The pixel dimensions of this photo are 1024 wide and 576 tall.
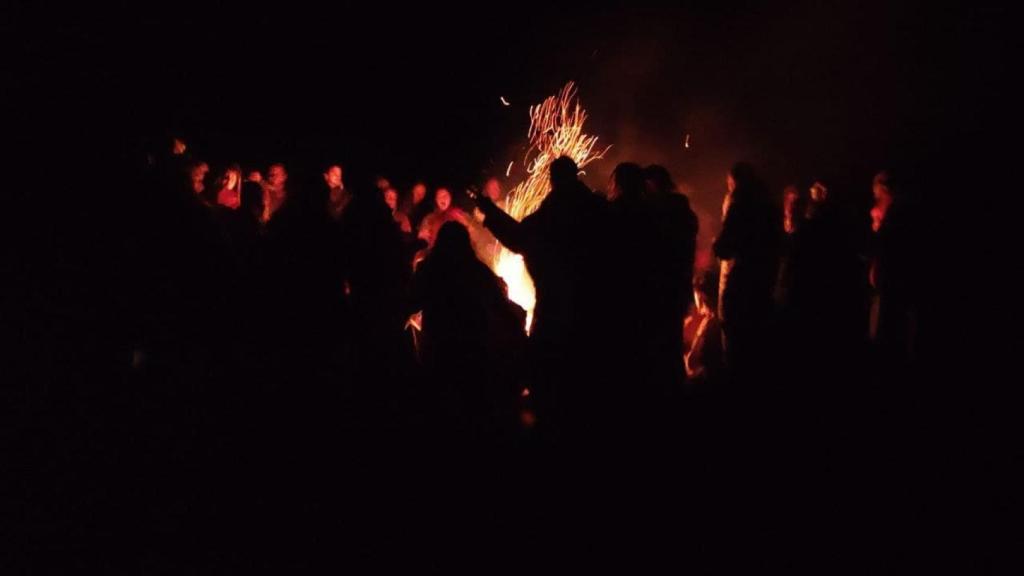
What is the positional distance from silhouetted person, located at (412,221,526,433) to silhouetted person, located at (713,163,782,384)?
2277 mm

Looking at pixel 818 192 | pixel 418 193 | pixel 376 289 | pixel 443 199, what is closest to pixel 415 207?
pixel 418 193

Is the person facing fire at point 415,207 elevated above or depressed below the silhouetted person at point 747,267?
above

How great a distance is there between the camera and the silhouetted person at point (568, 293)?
4.97 m

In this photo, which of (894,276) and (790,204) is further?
(790,204)

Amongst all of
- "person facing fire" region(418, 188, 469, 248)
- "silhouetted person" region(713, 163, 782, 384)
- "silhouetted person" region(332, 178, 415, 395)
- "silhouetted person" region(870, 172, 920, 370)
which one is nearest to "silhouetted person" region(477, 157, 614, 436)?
"silhouetted person" region(332, 178, 415, 395)

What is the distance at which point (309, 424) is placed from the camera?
20.1ft

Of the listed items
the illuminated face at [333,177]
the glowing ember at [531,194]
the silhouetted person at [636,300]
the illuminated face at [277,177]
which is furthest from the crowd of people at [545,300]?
the glowing ember at [531,194]

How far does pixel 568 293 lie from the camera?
507cm

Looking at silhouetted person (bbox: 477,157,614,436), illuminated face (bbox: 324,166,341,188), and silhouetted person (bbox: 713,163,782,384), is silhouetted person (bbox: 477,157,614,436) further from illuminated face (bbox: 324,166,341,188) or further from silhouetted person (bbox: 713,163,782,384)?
illuminated face (bbox: 324,166,341,188)

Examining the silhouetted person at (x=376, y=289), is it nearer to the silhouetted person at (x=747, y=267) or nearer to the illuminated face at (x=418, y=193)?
the silhouetted person at (x=747, y=267)

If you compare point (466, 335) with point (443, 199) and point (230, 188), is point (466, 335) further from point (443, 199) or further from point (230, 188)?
point (230, 188)

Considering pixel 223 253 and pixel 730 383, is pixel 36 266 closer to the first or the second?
pixel 223 253

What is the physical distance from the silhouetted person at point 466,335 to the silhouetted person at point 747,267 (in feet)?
7.47

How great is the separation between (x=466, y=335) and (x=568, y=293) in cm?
94
